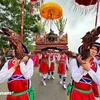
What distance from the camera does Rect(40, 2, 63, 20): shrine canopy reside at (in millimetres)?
6576

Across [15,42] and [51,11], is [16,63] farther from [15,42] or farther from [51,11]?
[51,11]

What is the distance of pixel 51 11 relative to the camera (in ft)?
22.5

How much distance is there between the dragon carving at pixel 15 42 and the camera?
12.1 feet

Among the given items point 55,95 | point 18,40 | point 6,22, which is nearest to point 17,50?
point 18,40

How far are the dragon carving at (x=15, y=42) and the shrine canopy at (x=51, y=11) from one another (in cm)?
290

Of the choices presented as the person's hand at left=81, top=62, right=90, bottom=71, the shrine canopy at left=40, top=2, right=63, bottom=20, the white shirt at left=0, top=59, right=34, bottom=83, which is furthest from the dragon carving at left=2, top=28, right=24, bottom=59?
the shrine canopy at left=40, top=2, right=63, bottom=20

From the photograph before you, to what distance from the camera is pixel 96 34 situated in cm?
338

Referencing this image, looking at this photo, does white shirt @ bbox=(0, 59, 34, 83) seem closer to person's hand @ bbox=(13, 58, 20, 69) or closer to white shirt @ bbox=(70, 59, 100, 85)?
person's hand @ bbox=(13, 58, 20, 69)

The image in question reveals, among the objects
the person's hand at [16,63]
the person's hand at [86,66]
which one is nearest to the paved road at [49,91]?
the person's hand at [16,63]

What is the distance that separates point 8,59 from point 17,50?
50 cm

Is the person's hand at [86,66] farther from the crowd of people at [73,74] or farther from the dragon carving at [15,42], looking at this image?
the dragon carving at [15,42]

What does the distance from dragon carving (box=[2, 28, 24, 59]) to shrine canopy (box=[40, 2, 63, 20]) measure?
2896 mm

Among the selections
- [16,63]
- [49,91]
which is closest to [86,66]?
[16,63]

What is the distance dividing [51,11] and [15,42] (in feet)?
10.7
